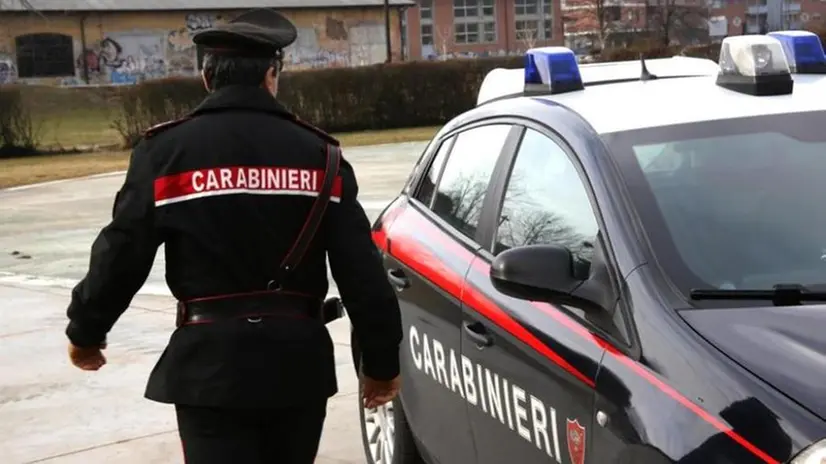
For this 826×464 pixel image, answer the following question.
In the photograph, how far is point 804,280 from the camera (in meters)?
3.08

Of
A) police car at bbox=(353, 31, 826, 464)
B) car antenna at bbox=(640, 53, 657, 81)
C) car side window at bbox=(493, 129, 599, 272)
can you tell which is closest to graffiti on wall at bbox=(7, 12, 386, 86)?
car antenna at bbox=(640, 53, 657, 81)

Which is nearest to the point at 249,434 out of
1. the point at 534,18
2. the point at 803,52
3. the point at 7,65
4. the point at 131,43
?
the point at 803,52

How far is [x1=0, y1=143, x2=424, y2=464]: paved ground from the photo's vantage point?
233 inches

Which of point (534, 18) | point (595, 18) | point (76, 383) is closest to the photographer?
point (76, 383)

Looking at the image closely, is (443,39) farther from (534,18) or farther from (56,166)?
(56,166)

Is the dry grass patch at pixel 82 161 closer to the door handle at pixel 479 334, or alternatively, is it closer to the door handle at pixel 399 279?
the door handle at pixel 399 279

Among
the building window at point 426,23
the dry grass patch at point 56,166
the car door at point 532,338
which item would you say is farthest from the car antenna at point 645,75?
the building window at point 426,23

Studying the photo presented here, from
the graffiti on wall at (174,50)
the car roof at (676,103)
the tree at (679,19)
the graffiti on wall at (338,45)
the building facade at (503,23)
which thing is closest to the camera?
the car roof at (676,103)

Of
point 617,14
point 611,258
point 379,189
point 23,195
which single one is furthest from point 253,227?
point 617,14

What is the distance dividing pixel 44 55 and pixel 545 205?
179ft

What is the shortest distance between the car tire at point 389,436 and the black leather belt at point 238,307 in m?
1.37

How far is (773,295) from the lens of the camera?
2.93 meters

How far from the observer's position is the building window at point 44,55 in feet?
179

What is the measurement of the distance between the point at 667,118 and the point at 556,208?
1.35 feet
